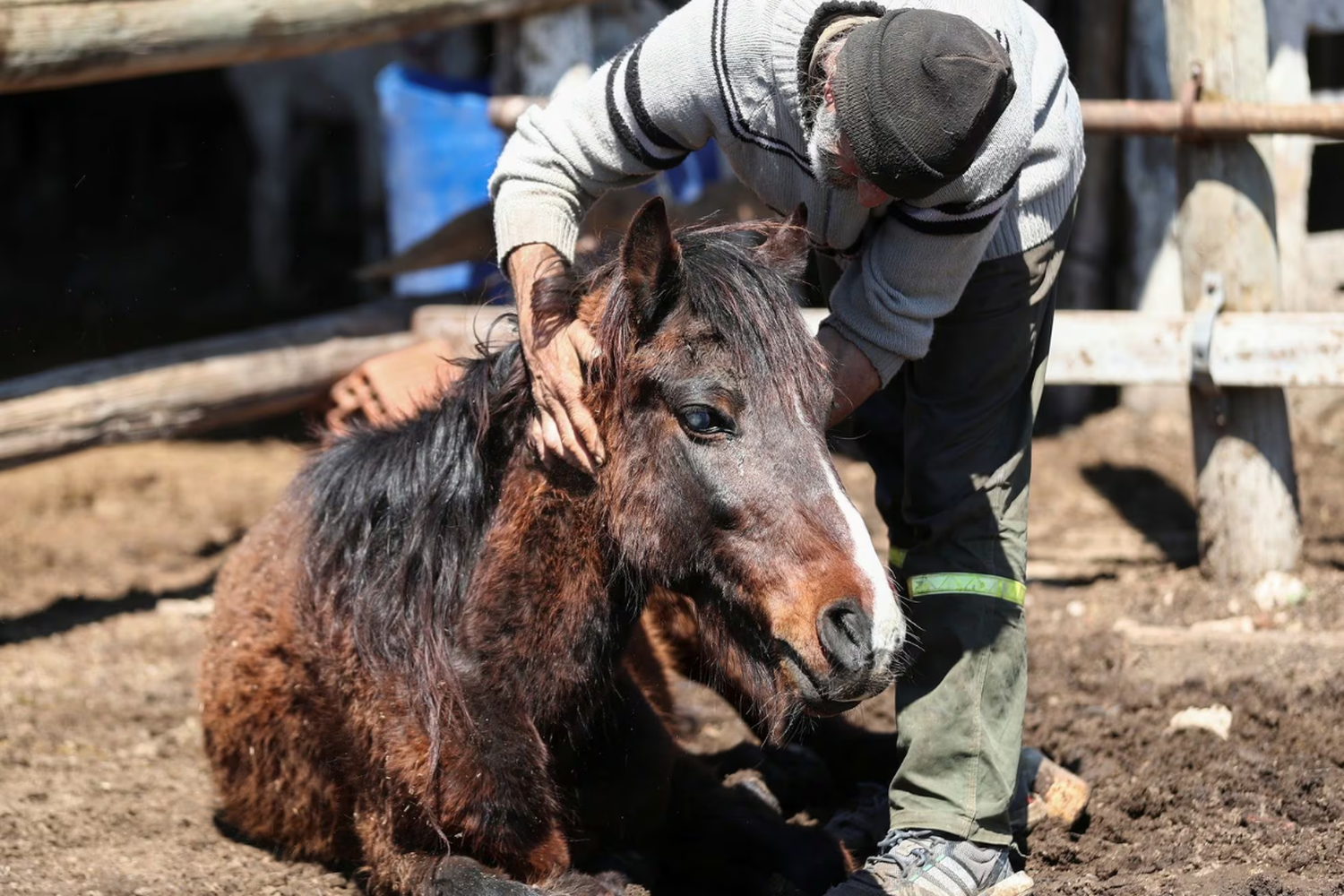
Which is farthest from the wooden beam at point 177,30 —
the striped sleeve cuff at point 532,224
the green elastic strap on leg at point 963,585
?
the green elastic strap on leg at point 963,585

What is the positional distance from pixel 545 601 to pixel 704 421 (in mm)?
543

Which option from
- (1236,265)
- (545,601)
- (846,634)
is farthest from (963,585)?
(1236,265)

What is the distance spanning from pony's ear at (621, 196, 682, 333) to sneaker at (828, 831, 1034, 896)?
133 cm

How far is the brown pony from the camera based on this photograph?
254 centimetres

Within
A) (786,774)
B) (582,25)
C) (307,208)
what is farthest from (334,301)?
(786,774)

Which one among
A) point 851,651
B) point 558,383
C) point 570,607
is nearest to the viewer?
point 851,651

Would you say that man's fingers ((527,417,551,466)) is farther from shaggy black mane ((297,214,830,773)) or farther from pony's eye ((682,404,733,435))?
pony's eye ((682,404,733,435))

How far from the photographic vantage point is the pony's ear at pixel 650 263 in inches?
98.3

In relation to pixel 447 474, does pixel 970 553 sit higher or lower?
lower

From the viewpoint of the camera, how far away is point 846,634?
7.80 ft

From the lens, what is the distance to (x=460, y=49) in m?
8.48

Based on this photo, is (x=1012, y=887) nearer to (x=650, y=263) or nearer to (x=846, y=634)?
(x=846, y=634)

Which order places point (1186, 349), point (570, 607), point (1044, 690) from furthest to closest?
point (1186, 349), point (1044, 690), point (570, 607)

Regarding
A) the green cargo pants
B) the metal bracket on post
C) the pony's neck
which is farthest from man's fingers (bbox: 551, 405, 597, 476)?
the metal bracket on post
